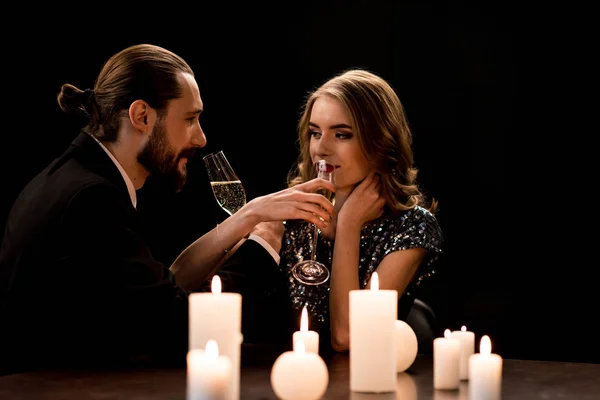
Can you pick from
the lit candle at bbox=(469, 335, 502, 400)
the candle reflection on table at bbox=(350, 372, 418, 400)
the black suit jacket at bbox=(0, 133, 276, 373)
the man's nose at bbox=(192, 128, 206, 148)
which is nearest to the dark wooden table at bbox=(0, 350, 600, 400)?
the candle reflection on table at bbox=(350, 372, 418, 400)

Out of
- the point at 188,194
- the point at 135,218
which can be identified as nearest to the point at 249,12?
the point at 188,194

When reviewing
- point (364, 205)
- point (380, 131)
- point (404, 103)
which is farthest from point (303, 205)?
point (404, 103)

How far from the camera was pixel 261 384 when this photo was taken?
178 cm

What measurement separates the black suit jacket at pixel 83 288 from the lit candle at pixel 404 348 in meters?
0.65

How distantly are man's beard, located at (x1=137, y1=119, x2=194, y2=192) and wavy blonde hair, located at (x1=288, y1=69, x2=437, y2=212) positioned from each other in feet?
1.47

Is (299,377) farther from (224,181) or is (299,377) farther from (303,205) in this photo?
(224,181)

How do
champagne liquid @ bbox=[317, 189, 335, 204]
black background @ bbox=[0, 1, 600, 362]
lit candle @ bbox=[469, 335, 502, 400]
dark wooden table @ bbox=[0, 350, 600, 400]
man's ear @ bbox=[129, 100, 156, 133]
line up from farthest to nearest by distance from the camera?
black background @ bbox=[0, 1, 600, 362] < champagne liquid @ bbox=[317, 189, 335, 204] < man's ear @ bbox=[129, 100, 156, 133] < dark wooden table @ bbox=[0, 350, 600, 400] < lit candle @ bbox=[469, 335, 502, 400]

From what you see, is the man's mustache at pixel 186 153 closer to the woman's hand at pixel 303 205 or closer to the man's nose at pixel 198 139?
the man's nose at pixel 198 139

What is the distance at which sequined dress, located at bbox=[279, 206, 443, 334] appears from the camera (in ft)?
9.48

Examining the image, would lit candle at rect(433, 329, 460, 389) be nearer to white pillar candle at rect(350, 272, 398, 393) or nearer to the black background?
white pillar candle at rect(350, 272, 398, 393)

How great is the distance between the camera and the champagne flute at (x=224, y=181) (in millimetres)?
2672

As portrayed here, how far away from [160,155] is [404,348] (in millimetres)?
1292

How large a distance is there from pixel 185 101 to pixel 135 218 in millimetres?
619

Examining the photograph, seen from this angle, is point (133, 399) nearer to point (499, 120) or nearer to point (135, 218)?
point (135, 218)
